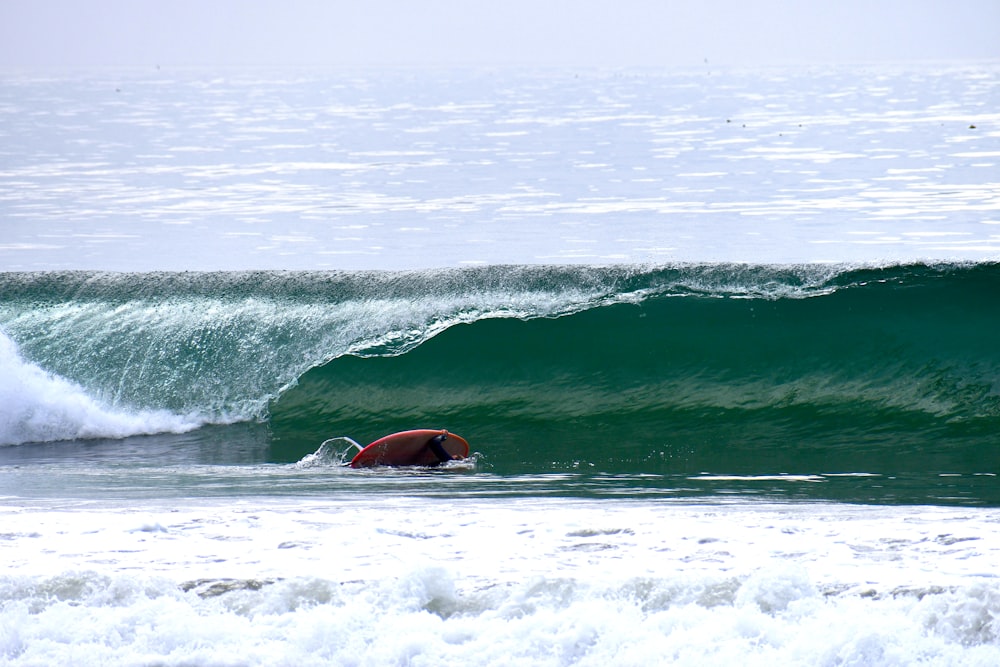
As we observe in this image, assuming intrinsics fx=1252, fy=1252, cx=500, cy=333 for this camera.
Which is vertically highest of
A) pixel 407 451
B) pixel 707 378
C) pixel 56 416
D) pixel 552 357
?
pixel 552 357

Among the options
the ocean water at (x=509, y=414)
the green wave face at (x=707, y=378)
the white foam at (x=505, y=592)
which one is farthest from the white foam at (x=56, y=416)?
the white foam at (x=505, y=592)

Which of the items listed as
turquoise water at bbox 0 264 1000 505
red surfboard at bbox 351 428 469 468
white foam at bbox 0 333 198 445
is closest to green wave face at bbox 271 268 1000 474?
turquoise water at bbox 0 264 1000 505

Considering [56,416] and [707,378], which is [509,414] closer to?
[707,378]

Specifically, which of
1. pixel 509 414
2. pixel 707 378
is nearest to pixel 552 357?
pixel 509 414

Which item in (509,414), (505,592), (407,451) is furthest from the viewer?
(509,414)

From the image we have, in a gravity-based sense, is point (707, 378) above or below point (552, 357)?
below

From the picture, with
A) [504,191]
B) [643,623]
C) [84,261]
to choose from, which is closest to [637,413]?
[643,623]

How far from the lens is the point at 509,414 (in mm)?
11859

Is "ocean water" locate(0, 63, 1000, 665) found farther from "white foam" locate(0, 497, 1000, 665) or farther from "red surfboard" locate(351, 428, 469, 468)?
"red surfboard" locate(351, 428, 469, 468)

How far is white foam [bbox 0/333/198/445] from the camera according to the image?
36.8ft

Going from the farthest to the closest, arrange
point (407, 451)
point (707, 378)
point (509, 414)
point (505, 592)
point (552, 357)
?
point (552, 357), point (707, 378), point (509, 414), point (407, 451), point (505, 592)

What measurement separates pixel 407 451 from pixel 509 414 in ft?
8.72

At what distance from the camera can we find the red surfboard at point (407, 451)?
30.6 ft

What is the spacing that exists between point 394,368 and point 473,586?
672 centimetres
